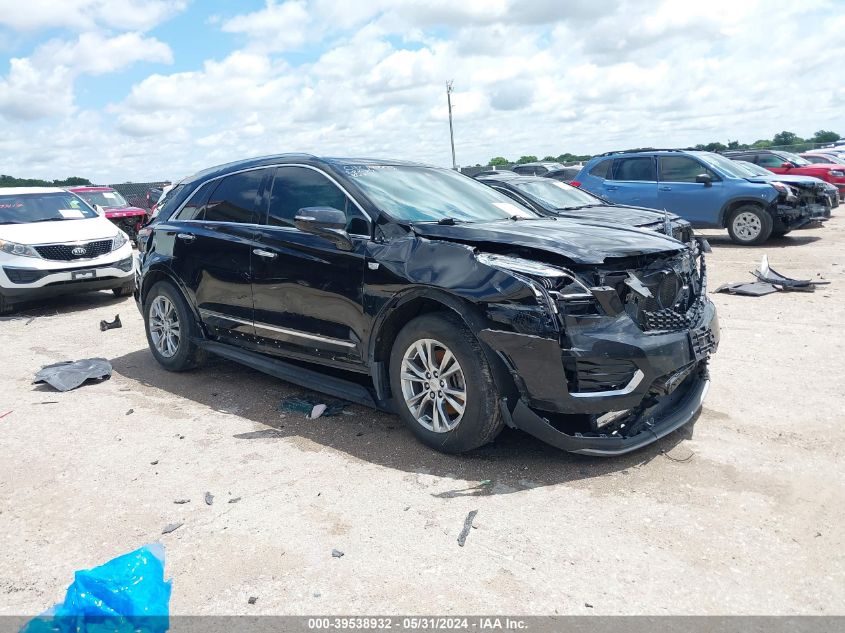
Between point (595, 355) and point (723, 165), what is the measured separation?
12225 mm

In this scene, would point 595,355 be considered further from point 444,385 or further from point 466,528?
point 466,528

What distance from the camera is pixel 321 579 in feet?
10.3

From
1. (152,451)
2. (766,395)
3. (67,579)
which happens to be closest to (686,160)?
(766,395)

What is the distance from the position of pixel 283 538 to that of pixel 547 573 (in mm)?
1257

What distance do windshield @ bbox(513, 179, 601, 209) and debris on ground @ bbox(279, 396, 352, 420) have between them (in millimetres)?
6050

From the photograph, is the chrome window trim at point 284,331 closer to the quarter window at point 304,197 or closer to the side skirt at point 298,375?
the side skirt at point 298,375

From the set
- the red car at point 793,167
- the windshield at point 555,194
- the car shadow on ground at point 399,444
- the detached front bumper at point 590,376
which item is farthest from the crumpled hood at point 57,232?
the red car at point 793,167

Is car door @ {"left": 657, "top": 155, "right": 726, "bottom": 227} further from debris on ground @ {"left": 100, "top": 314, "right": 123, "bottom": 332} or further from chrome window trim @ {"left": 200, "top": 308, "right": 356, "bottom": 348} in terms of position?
chrome window trim @ {"left": 200, "top": 308, "right": 356, "bottom": 348}

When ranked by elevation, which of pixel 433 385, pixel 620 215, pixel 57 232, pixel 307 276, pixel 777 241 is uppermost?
pixel 57 232

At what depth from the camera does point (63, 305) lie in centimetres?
1112

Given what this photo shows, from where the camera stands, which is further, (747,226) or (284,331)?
(747,226)

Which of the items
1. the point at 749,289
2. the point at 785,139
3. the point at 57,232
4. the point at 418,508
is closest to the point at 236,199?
the point at 418,508

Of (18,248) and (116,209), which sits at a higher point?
(116,209)

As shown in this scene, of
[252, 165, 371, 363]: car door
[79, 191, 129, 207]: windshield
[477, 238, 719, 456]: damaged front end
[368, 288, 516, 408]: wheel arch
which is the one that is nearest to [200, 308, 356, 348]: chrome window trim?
[252, 165, 371, 363]: car door
